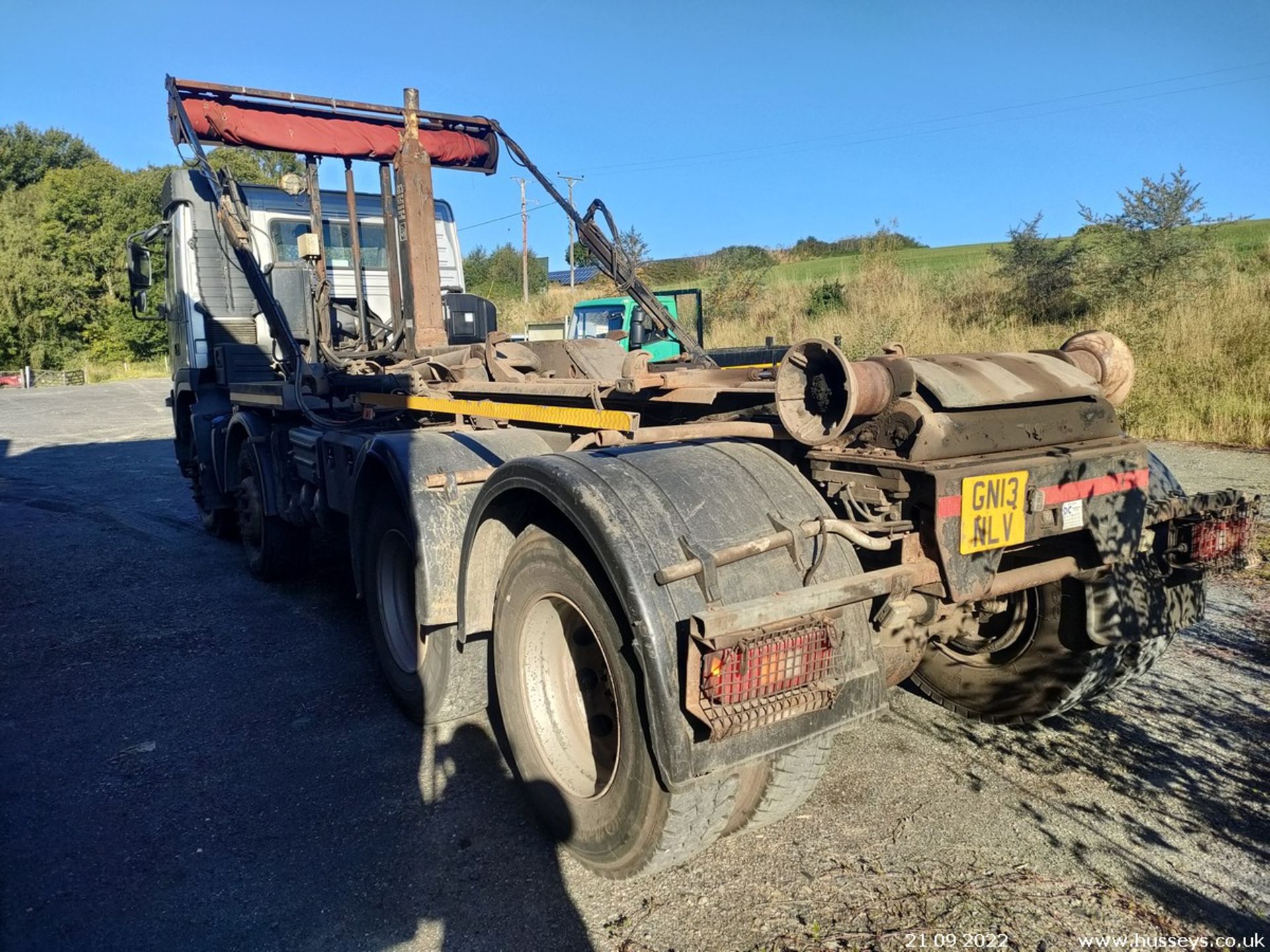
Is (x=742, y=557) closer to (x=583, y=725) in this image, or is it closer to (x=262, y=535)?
(x=583, y=725)

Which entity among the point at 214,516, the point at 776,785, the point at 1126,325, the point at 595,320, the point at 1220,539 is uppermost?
the point at 595,320

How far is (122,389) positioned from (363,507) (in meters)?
35.9

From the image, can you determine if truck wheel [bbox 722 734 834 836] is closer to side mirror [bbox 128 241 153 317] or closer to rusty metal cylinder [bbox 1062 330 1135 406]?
rusty metal cylinder [bbox 1062 330 1135 406]

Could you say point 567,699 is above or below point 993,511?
below

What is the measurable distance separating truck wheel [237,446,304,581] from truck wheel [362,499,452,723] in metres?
2.18

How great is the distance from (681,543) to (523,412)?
173 cm

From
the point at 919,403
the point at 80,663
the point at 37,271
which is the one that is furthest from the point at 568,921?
the point at 37,271

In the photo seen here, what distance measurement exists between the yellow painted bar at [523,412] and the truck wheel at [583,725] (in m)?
0.63

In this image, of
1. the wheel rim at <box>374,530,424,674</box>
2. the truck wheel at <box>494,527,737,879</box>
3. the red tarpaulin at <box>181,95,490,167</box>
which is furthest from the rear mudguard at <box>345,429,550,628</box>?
the red tarpaulin at <box>181,95,490,167</box>

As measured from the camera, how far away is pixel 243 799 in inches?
133

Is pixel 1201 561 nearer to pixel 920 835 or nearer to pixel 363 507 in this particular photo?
pixel 920 835

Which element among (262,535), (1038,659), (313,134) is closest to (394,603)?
(262,535)

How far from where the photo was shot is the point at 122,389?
34438mm

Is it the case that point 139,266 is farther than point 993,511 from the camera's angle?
Yes
